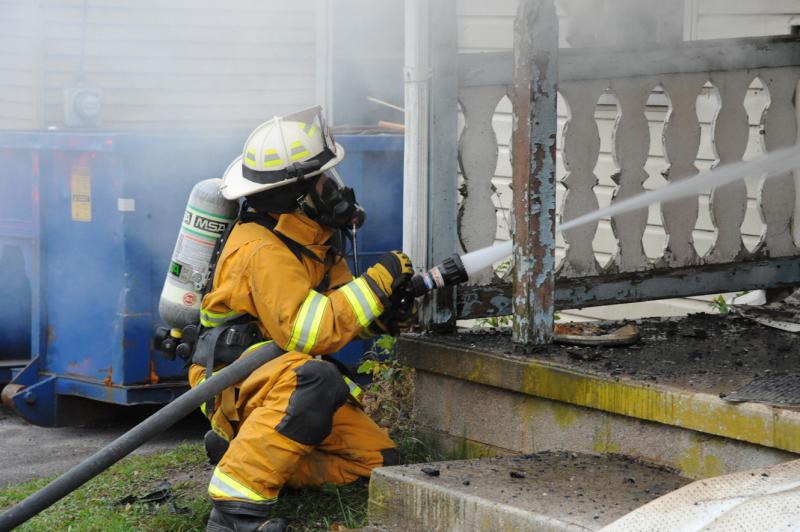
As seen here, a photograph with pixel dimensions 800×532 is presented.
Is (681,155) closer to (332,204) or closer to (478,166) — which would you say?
(478,166)

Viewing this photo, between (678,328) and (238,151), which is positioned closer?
(678,328)

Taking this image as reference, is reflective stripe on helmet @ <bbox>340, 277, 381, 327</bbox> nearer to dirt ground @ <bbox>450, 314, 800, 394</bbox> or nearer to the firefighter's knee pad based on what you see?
the firefighter's knee pad

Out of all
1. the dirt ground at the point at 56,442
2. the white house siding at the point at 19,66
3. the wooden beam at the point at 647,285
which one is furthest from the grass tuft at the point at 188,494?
the white house siding at the point at 19,66

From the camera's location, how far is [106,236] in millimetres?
5980

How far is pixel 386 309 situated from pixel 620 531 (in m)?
1.52

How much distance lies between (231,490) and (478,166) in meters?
1.56

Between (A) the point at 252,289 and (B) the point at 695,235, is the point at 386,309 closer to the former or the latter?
(A) the point at 252,289

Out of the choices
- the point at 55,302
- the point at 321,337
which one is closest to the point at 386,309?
the point at 321,337

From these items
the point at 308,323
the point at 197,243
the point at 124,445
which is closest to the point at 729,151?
the point at 308,323

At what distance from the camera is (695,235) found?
651cm

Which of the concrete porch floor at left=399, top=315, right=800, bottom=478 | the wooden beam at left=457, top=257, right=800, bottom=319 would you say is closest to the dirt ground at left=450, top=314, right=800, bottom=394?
the concrete porch floor at left=399, top=315, right=800, bottom=478

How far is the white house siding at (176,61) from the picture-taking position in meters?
11.5

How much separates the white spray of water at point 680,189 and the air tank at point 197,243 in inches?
36.5

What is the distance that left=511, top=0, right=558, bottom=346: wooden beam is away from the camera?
13.9 ft
